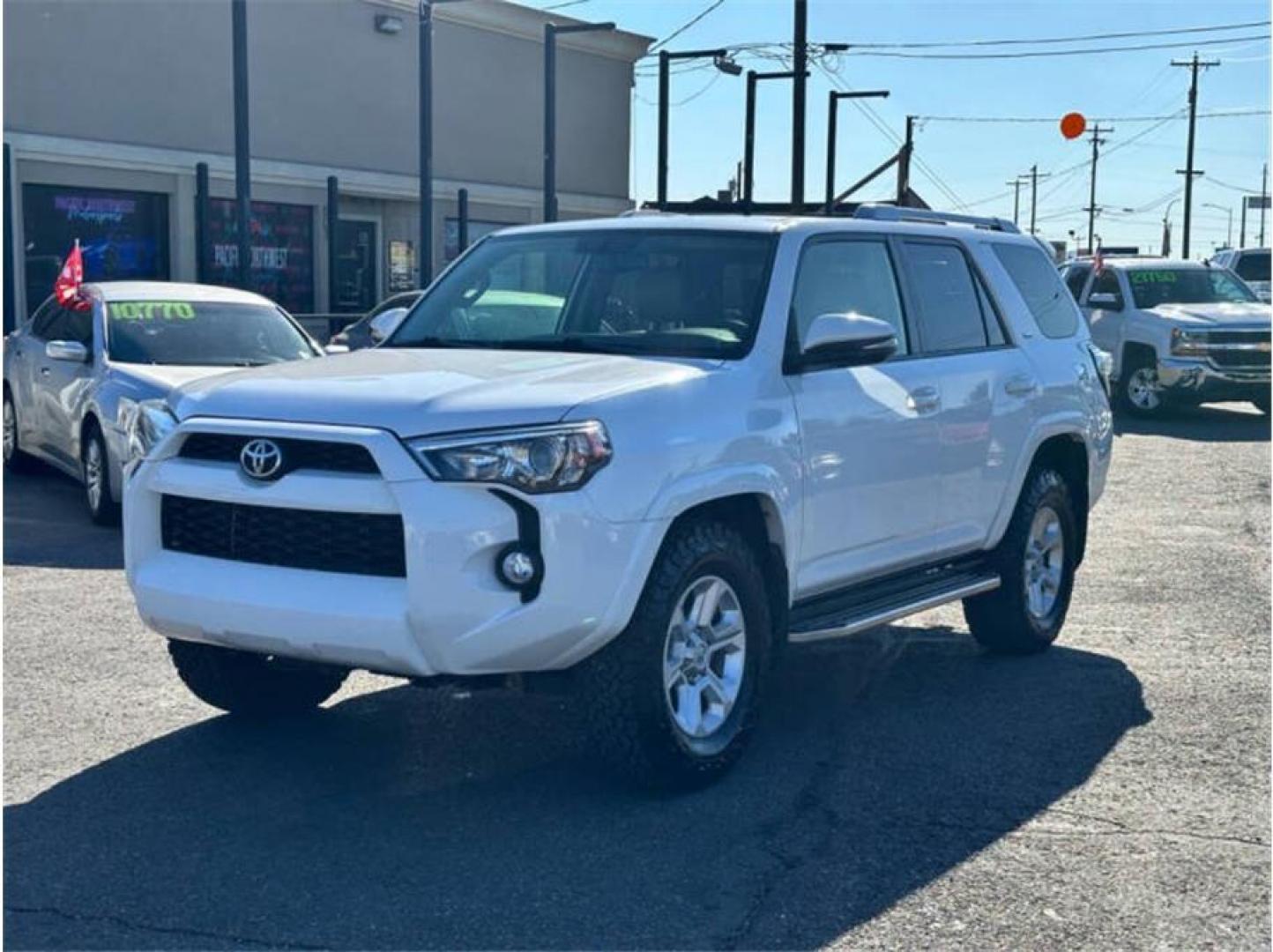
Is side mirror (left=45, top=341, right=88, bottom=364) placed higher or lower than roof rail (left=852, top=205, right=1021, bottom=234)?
lower

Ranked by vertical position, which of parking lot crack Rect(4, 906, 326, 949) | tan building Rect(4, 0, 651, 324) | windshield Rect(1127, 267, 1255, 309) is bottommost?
parking lot crack Rect(4, 906, 326, 949)

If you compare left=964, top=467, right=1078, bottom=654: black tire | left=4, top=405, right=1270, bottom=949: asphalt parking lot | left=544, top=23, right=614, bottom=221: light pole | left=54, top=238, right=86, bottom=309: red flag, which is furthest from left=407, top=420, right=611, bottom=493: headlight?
left=544, top=23, right=614, bottom=221: light pole

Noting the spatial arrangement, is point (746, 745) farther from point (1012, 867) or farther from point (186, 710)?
point (186, 710)

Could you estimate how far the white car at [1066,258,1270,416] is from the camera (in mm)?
19125

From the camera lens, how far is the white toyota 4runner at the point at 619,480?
4.76 metres

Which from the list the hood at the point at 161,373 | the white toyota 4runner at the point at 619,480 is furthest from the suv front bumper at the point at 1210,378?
the white toyota 4runner at the point at 619,480

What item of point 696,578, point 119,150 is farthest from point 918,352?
point 119,150

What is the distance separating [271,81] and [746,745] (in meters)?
21.6

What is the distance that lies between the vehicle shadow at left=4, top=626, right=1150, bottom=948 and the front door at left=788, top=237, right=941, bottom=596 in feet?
2.24

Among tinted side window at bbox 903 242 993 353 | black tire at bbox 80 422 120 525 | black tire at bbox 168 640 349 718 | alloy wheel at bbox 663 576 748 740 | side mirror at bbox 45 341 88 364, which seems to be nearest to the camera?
alloy wheel at bbox 663 576 748 740

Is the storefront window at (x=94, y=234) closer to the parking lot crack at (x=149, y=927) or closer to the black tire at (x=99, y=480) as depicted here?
the black tire at (x=99, y=480)

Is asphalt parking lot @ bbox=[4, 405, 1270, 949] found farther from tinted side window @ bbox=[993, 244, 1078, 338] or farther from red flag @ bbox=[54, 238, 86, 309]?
red flag @ bbox=[54, 238, 86, 309]

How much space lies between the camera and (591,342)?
19.3 feet

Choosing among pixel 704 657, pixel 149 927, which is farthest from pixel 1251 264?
pixel 149 927
